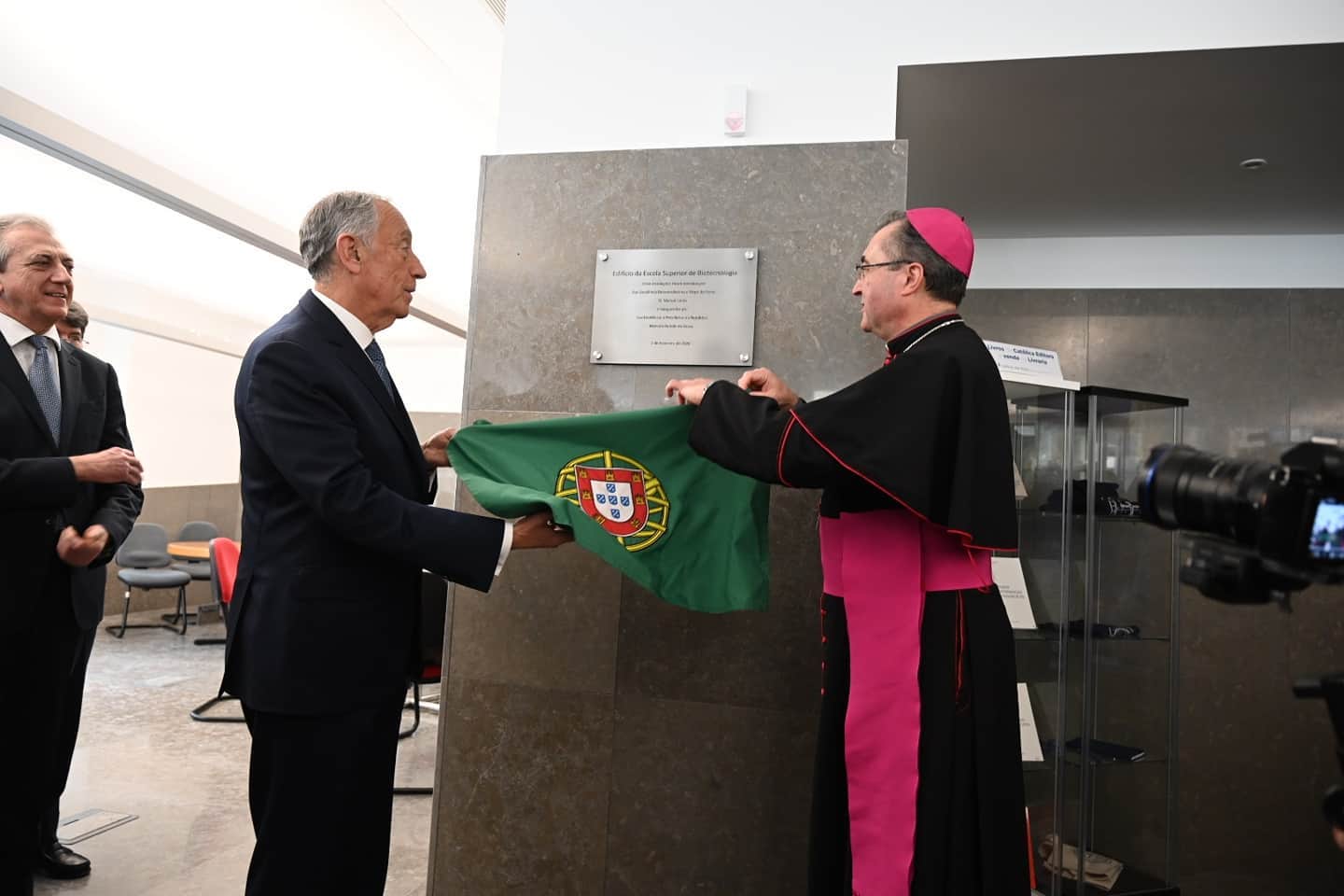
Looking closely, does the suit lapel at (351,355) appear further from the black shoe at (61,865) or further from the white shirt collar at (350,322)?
the black shoe at (61,865)

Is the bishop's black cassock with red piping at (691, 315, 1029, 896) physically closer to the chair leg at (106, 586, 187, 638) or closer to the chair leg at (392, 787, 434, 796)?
the chair leg at (392, 787, 434, 796)

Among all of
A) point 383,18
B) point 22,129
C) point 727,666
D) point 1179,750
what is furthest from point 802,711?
point 22,129

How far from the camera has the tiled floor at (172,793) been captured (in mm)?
3146

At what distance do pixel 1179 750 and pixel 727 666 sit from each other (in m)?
3.09

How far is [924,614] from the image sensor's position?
1.92 meters

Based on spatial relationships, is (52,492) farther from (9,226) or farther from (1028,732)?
(1028,732)

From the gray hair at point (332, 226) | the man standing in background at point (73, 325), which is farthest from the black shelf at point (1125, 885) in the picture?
the man standing in background at point (73, 325)

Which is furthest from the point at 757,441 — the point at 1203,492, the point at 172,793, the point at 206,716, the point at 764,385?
the point at 206,716

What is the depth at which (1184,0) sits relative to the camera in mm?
2518

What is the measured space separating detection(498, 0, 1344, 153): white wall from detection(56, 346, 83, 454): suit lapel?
5.02ft

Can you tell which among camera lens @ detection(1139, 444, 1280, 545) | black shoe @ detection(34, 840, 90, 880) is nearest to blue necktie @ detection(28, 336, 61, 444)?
black shoe @ detection(34, 840, 90, 880)

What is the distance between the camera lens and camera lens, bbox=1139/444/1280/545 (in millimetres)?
1210

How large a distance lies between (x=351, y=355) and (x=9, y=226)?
1490 millimetres

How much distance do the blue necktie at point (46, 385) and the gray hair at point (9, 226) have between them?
0.24 meters
